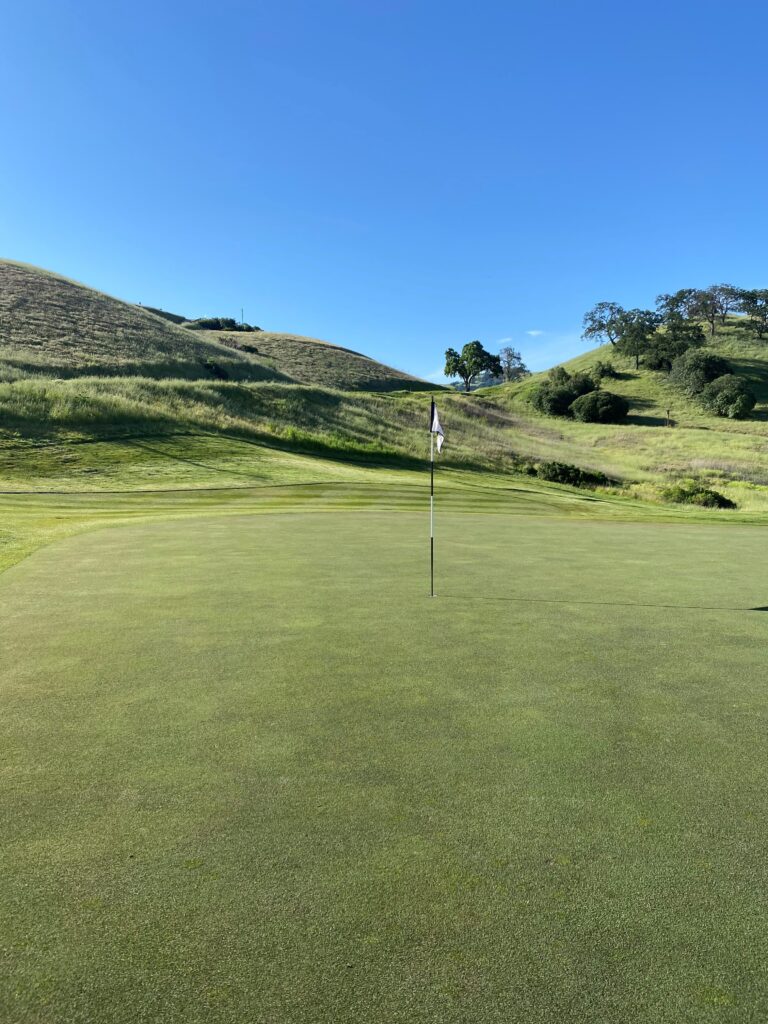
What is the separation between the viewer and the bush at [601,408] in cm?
7544

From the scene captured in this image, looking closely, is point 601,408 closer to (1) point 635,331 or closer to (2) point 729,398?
(2) point 729,398

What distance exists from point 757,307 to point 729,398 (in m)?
42.8

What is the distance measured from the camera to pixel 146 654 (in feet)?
19.7

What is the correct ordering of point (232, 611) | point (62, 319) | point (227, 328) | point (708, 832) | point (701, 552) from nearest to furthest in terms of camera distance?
1. point (708, 832)
2. point (232, 611)
3. point (701, 552)
4. point (62, 319)
5. point (227, 328)

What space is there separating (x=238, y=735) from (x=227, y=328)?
118 m

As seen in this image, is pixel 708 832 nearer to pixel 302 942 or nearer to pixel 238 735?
pixel 302 942

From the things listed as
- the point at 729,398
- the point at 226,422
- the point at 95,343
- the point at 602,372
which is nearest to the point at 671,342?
the point at 602,372

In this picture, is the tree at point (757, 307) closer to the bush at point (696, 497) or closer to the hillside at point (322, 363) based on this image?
the hillside at point (322, 363)

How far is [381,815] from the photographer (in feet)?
11.3

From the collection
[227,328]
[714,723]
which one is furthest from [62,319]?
[714,723]

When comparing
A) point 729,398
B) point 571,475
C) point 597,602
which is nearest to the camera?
point 597,602

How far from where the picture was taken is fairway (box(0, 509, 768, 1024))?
2.38 metres

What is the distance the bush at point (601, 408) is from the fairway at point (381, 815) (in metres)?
72.3

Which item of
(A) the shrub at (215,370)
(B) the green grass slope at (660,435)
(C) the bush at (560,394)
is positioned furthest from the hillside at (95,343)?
(B) the green grass slope at (660,435)
